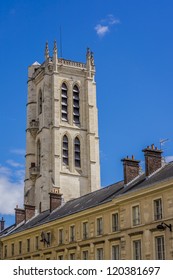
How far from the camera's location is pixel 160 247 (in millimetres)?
31906

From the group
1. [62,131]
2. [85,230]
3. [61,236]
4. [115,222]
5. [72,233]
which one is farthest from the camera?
[62,131]

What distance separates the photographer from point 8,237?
5078 cm

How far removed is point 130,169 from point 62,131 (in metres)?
46.4

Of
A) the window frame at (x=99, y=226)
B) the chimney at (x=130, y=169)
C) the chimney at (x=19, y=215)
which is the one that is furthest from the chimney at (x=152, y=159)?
the chimney at (x=19, y=215)

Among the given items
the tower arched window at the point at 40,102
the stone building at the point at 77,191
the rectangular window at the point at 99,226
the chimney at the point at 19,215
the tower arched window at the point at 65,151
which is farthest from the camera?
the tower arched window at the point at 40,102

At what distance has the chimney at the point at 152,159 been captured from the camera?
119 feet

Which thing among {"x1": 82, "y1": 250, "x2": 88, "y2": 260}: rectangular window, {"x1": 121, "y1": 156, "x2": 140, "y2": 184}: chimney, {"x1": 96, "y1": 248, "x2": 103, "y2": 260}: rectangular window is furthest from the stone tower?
{"x1": 96, "y1": 248, "x2": 103, "y2": 260}: rectangular window

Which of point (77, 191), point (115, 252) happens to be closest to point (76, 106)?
point (77, 191)

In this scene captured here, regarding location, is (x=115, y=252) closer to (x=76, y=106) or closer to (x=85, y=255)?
(x=85, y=255)

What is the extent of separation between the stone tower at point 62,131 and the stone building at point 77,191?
14 cm

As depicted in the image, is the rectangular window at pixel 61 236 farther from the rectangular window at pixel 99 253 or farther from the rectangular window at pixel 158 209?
the rectangular window at pixel 158 209

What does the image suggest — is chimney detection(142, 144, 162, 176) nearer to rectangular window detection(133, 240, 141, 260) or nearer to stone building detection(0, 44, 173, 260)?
stone building detection(0, 44, 173, 260)
